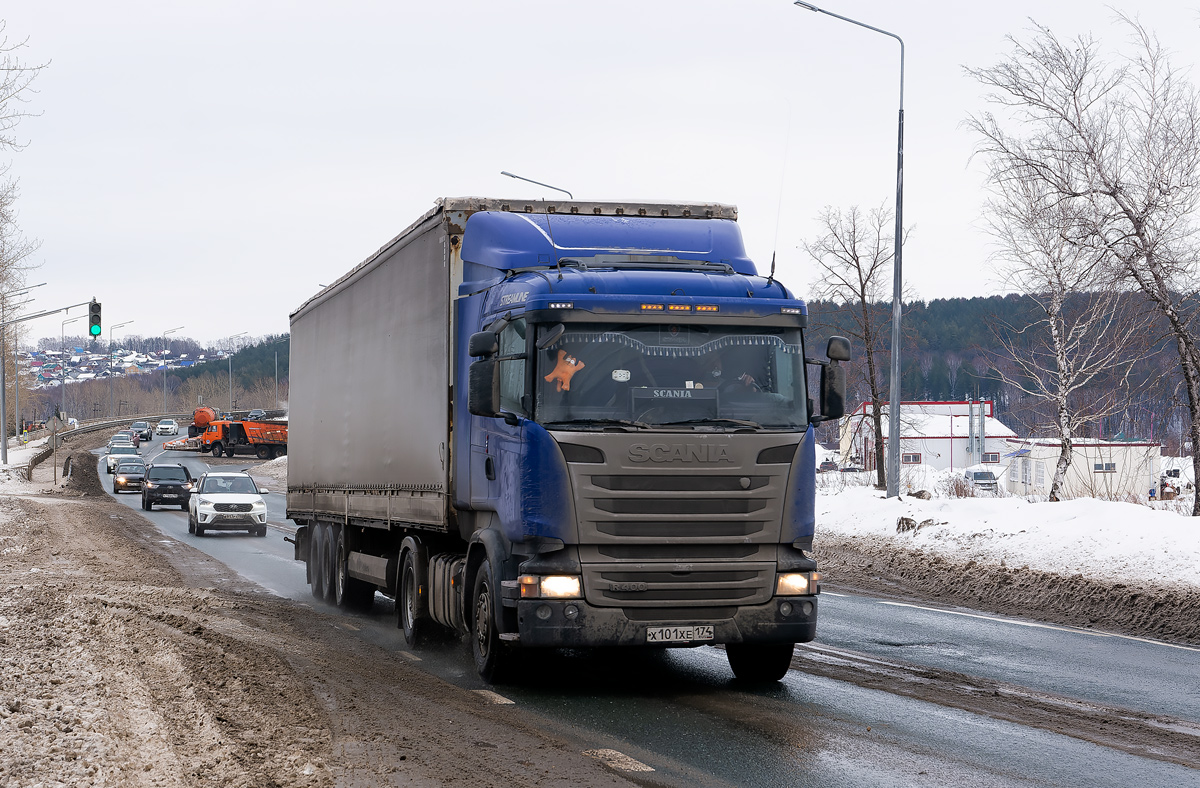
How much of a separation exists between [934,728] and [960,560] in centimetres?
1128

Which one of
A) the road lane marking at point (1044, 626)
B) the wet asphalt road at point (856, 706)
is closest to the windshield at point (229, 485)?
the wet asphalt road at point (856, 706)

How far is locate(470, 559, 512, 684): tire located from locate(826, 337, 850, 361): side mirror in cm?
318

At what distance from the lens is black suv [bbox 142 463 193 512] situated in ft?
140

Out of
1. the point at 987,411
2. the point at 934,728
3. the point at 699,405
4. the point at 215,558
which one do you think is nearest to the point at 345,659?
the point at 699,405

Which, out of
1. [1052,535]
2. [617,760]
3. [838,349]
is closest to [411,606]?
[838,349]

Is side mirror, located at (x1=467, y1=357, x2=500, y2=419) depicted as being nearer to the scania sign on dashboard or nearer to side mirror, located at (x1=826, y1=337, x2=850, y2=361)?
the scania sign on dashboard

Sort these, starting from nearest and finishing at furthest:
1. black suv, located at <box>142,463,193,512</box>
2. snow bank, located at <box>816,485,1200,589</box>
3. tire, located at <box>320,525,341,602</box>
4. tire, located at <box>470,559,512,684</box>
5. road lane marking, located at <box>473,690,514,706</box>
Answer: road lane marking, located at <box>473,690,514,706</box> → tire, located at <box>470,559,512,684</box> → snow bank, located at <box>816,485,1200,589</box> → tire, located at <box>320,525,341,602</box> → black suv, located at <box>142,463,193,512</box>

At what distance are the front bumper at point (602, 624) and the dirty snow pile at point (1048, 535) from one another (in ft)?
25.8

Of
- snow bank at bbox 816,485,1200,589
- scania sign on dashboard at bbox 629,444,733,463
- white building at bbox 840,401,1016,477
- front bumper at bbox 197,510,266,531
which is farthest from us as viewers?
white building at bbox 840,401,1016,477

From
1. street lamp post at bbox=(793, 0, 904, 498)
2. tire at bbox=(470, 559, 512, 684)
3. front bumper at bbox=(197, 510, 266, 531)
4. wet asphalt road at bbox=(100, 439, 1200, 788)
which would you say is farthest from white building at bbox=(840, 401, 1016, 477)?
tire at bbox=(470, 559, 512, 684)

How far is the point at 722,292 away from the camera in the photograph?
9297 mm

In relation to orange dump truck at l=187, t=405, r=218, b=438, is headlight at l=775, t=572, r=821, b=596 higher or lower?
→ lower

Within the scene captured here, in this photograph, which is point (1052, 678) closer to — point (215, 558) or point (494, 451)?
point (494, 451)

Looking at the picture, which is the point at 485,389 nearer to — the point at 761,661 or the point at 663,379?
the point at 663,379
